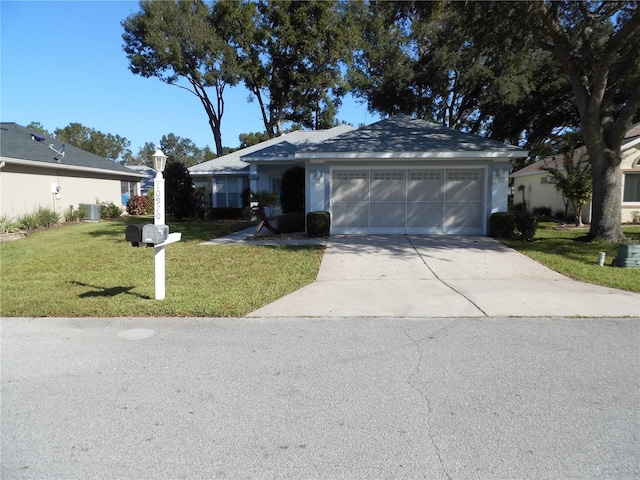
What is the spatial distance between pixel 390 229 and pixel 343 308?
8824mm

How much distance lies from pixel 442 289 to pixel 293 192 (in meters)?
11.3

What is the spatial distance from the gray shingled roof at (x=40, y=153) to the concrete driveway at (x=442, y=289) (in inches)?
591

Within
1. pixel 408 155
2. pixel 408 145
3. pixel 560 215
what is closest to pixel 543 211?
pixel 560 215

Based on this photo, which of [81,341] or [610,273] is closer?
[81,341]

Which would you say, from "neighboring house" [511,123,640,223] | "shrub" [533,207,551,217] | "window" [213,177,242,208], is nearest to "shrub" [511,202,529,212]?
"neighboring house" [511,123,640,223]

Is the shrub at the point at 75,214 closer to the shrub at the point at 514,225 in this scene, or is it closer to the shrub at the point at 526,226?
the shrub at the point at 514,225

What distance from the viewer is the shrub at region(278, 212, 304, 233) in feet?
50.2

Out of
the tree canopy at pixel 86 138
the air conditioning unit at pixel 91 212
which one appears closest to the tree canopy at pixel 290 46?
the air conditioning unit at pixel 91 212

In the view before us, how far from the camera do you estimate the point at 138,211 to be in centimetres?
2684

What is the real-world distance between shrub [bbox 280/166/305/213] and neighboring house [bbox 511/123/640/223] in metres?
11.1

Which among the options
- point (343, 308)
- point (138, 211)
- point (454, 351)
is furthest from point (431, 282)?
point (138, 211)

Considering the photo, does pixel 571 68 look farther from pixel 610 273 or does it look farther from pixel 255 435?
pixel 255 435

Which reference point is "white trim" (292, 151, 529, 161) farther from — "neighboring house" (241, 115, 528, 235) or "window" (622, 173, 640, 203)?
"window" (622, 173, 640, 203)

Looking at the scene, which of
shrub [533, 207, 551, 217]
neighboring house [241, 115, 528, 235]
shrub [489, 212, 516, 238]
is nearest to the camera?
shrub [489, 212, 516, 238]
